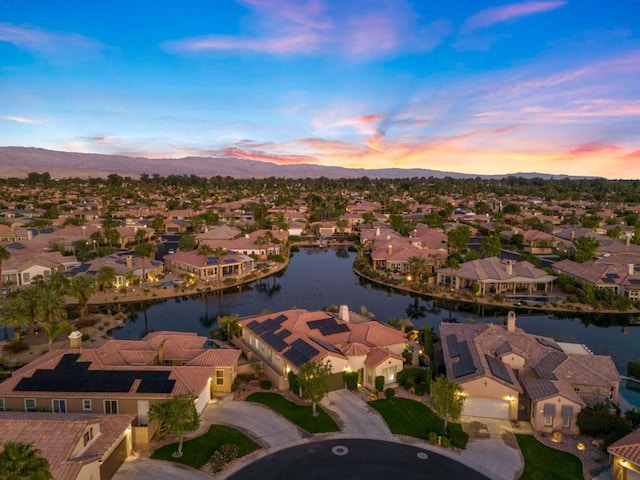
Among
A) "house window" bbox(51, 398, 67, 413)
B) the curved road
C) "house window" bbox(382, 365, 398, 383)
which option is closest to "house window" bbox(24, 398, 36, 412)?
"house window" bbox(51, 398, 67, 413)

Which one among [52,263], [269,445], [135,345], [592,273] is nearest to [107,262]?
[52,263]

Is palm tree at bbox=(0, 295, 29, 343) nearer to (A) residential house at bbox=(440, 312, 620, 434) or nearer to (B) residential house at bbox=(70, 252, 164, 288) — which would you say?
(B) residential house at bbox=(70, 252, 164, 288)

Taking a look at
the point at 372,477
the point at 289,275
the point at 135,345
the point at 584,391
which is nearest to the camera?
the point at 372,477

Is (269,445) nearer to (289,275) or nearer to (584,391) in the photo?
(584,391)

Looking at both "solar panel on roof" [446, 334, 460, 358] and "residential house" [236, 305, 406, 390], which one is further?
"solar panel on roof" [446, 334, 460, 358]

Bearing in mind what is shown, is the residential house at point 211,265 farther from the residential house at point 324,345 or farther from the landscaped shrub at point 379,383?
the landscaped shrub at point 379,383

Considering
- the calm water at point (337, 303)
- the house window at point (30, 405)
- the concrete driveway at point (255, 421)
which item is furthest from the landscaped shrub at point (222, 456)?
the calm water at point (337, 303)
